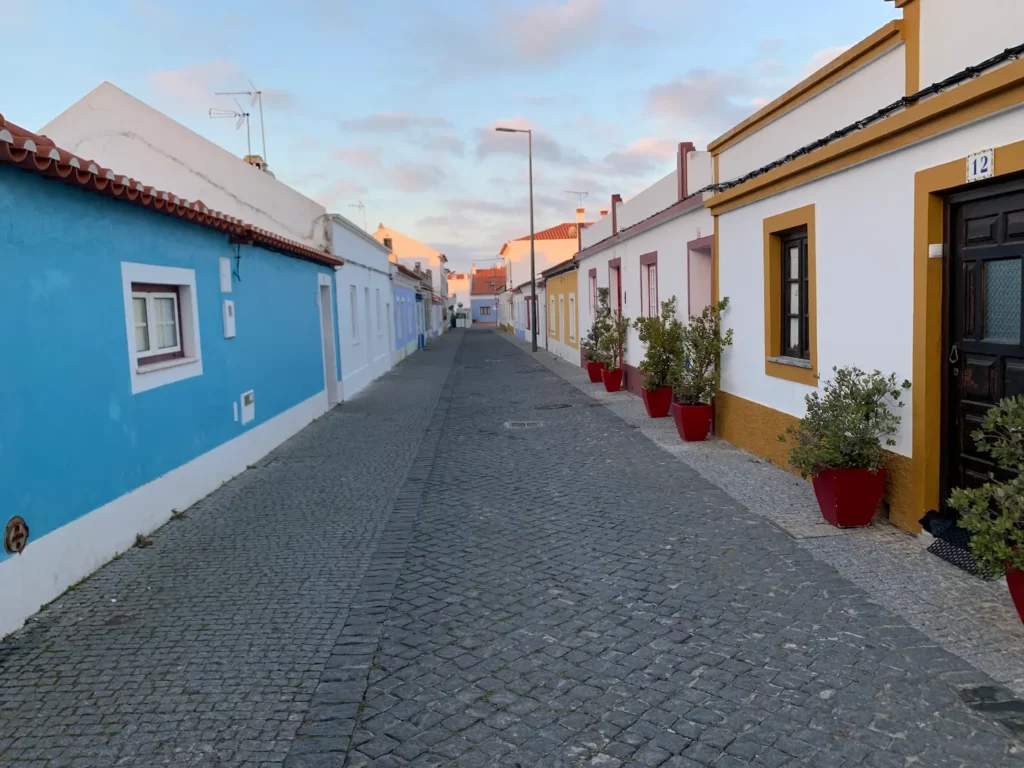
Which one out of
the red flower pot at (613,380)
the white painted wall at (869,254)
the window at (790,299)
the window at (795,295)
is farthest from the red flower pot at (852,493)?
the red flower pot at (613,380)

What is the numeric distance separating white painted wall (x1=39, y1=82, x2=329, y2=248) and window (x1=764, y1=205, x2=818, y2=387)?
9.12 m

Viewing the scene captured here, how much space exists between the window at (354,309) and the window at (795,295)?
11.8 meters

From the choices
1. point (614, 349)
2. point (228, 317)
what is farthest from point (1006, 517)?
point (614, 349)

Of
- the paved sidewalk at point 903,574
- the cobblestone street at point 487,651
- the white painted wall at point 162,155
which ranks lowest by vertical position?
the cobblestone street at point 487,651

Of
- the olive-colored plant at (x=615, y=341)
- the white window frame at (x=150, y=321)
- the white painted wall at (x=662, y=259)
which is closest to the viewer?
the white window frame at (x=150, y=321)

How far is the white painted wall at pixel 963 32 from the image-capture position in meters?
4.45

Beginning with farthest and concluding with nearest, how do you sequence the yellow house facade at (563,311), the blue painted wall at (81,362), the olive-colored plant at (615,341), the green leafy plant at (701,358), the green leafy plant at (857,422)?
1. the yellow house facade at (563,311)
2. the olive-colored plant at (615,341)
3. the green leafy plant at (701,358)
4. the green leafy plant at (857,422)
5. the blue painted wall at (81,362)

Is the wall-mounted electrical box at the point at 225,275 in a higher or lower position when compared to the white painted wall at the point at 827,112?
lower

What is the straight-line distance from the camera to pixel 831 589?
4.70 metres

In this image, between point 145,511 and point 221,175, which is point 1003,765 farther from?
point 221,175

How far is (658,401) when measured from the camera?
480 inches

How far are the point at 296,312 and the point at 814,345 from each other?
334 inches

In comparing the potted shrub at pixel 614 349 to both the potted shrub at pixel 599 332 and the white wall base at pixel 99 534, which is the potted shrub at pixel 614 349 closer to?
the potted shrub at pixel 599 332

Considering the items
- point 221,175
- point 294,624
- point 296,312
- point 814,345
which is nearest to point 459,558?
point 294,624
